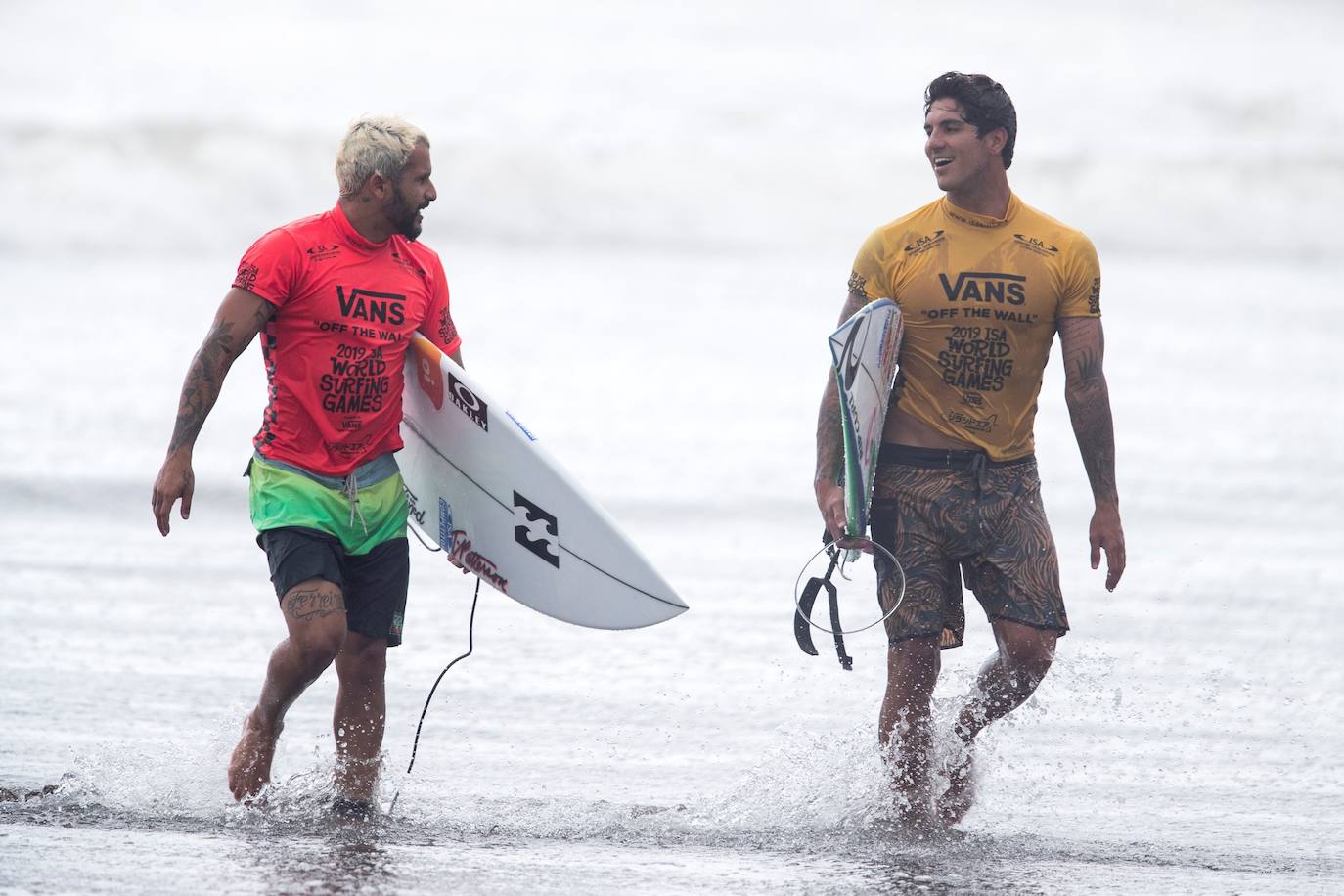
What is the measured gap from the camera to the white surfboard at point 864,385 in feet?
17.5

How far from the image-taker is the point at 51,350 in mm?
16750

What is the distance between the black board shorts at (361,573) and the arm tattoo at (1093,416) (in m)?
1.96

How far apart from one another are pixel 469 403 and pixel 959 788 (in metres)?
1.83

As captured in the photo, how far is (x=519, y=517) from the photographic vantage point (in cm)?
593

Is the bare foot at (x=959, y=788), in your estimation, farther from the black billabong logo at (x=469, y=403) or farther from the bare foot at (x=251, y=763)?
the bare foot at (x=251, y=763)

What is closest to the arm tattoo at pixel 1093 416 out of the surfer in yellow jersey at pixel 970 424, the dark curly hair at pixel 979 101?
the surfer in yellow jersey at pixel 970 424

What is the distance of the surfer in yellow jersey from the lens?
5.39 meters

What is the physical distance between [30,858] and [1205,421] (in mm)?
11038

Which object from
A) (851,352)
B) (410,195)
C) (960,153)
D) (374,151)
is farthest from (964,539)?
(374,151)

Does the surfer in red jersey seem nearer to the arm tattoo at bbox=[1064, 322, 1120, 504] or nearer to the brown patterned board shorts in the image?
the brown patterned board shorts

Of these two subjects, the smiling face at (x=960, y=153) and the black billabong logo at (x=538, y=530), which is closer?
the smiling face at (x=960, y=153)

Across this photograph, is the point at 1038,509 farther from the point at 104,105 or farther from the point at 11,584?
the point at 104,105

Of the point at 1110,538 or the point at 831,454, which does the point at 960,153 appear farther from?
the point at 1110,538

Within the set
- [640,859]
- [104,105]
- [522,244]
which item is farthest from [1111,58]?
[640,859]
